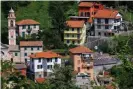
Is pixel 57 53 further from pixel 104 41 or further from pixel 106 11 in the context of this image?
pixel 106 11

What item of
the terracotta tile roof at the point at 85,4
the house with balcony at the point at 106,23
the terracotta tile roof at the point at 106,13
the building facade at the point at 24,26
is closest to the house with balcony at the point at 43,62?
the building facade at the point at 24,26

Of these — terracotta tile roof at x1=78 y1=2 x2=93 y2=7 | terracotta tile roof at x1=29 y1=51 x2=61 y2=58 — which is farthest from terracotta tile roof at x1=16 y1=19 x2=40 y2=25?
terracotta tile roof at x1=29 y1=51 x2=61 y2=58

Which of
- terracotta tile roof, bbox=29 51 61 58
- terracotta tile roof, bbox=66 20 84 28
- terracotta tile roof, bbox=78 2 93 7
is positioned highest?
terracotta tile roof, bbox=78 2 93 7

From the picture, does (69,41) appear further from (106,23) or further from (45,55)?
(45,55)

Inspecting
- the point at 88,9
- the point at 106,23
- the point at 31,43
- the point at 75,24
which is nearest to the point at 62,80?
the point at 31,43

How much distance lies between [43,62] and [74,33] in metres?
3.42

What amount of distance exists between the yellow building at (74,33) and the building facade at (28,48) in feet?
6.29

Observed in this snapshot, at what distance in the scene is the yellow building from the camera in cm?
2252

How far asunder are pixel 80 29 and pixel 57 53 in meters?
2.72

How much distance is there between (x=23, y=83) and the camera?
13.6 metres

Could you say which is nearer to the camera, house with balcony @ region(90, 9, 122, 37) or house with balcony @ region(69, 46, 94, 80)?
house with balcony @ region(69, 46, 94, 80)

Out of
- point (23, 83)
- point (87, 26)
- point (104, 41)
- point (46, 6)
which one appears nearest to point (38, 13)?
point (46, 6)

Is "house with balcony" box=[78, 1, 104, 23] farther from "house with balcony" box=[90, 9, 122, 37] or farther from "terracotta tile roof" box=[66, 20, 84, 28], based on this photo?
"terracotta tile roof" box=[66, 20, 84, 28]

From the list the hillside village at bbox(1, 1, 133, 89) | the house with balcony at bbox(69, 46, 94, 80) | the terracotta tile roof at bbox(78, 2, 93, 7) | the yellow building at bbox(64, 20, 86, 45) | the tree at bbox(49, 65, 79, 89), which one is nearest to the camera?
the tree at bbox(49, 65, 79, 89)
